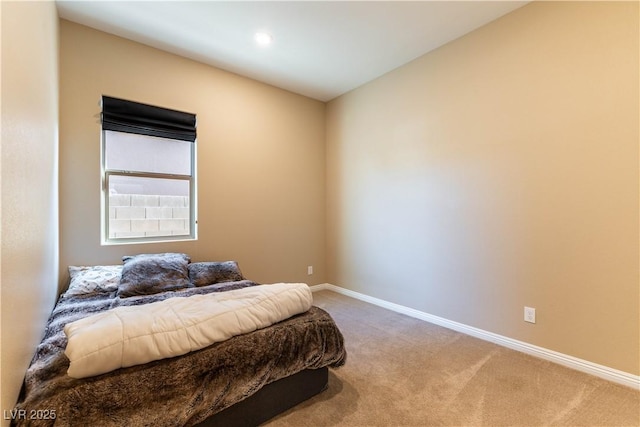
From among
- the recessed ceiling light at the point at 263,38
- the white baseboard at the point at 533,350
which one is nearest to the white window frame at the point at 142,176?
the recessed ceiling light at the point at 263,38

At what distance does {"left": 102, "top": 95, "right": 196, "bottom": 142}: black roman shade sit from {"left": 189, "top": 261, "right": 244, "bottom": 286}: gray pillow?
1453 mm

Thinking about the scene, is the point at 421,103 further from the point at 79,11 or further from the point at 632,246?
the point at 79,11

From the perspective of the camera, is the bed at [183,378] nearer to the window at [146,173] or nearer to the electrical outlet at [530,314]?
the window at [146,173]

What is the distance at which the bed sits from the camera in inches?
44.5

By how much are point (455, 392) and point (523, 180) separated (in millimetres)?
1764

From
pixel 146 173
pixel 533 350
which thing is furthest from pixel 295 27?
pixel 533 350

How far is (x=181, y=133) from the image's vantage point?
125 inches

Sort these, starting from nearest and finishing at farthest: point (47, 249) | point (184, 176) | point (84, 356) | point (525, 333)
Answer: point (84, 356)
point (47, 249)
point (525, 333)
point (184, 176)

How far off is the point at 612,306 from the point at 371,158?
264cm

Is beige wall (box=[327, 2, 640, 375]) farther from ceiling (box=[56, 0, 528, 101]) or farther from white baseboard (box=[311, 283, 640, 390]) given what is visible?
ceiling (box=[56, 0, 528, 101])

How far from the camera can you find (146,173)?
3049 mm

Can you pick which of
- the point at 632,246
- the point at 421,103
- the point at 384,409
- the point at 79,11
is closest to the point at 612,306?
the point at 632,246

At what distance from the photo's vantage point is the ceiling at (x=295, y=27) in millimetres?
2381

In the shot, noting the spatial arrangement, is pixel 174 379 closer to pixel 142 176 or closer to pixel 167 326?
pixel 167 326
